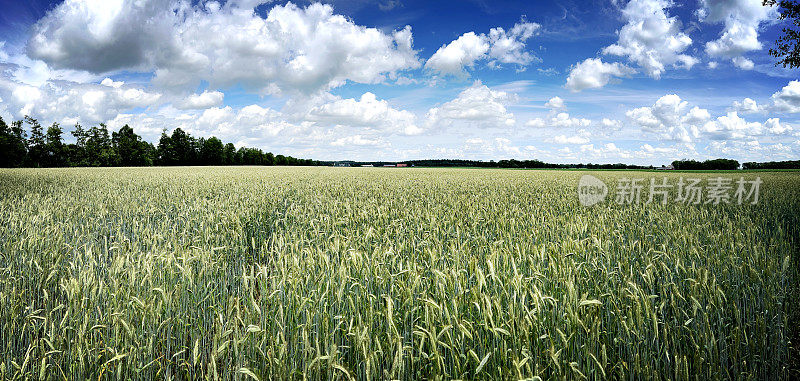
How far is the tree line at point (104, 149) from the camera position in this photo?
6656cm

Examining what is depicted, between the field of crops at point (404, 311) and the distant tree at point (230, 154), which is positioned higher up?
the distant tree at point (230, 154)

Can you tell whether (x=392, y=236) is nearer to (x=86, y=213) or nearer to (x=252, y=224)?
(x=252, y=224)

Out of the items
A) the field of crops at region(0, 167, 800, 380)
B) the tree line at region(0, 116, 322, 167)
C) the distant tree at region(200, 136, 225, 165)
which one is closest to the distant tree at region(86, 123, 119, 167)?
the tree line at region(0, 116, 322, 167)

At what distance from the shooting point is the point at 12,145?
64.4 m

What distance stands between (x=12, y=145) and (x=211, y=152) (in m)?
36.6

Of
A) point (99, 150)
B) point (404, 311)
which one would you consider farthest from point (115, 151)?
point (404, 311)

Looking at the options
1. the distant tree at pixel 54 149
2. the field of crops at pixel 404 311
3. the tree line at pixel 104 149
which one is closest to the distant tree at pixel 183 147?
the tree line at pixel 104 149

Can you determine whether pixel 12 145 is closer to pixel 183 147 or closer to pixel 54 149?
pixel 54 149

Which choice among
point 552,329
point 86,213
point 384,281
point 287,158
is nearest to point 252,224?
point 86,213

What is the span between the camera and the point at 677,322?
2.84 meters

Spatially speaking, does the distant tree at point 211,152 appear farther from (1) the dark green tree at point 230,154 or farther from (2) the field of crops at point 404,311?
(2) the field of crops at point 404,311

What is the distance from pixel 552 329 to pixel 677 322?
1156mm

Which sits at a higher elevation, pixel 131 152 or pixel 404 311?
pixel 131 152

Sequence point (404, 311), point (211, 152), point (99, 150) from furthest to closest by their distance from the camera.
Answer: point (211, 152), point (99, 150), point (404, 311)
